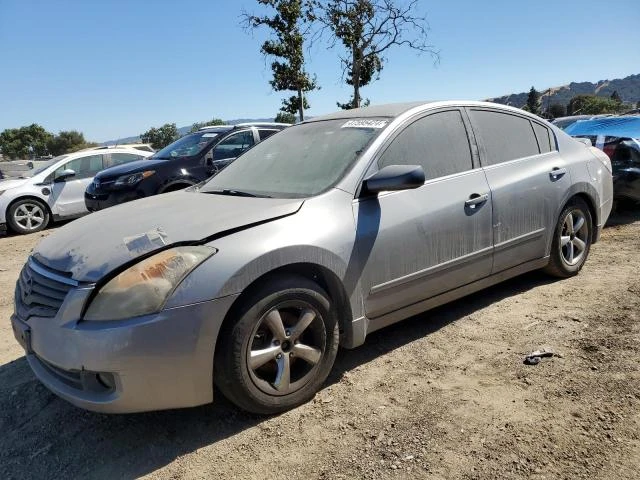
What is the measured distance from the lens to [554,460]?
227 cm

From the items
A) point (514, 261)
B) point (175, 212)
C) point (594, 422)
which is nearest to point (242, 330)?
point (175, 212)

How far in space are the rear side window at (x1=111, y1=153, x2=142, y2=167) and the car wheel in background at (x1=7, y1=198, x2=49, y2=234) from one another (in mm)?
1632

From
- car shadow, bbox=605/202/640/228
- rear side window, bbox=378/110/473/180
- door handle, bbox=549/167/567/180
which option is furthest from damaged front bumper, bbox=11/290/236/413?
car shadow, bbox=605/202/640/228

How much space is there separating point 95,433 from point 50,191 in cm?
861

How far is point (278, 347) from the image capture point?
268 centimetres

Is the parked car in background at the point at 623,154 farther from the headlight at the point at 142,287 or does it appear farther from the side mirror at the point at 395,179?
the headlight at the point at 142,287

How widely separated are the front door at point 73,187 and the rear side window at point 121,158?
0.33 m

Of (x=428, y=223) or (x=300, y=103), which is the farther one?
(x=300, y=103)

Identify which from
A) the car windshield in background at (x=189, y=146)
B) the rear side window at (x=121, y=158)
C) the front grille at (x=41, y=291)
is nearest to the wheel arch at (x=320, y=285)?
the front grille at (x=41, y=291)

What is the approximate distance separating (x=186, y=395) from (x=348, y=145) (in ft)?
6.07

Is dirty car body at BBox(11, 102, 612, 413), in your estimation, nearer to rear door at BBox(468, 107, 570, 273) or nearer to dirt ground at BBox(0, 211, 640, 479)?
rear door at BBox(468, 107, 570, 273)

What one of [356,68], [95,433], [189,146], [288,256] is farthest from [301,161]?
[356,68]

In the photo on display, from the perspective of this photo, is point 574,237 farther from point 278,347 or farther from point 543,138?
point 278,347

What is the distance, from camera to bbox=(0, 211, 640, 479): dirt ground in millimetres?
2340
